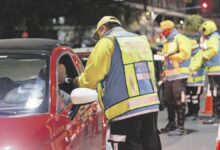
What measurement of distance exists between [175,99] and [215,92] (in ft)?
4.70

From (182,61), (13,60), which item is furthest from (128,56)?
(182,61)

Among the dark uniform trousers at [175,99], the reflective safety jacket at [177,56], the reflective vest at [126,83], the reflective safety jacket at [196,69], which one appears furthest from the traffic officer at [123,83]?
the reflective safety jacket at [196,69]

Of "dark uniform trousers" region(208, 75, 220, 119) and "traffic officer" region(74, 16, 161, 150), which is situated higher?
"traffic officer" region(74, 16, 161, 150)

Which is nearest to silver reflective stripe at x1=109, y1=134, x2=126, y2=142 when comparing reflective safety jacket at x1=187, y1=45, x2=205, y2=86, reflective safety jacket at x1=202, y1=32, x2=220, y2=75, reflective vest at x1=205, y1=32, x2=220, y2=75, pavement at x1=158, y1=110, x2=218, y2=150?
pavement at x1=158, y1=110, x2=218, y2=150

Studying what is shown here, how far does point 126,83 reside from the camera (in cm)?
485

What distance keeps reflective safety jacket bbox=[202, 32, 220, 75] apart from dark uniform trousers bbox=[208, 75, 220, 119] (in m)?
0.15

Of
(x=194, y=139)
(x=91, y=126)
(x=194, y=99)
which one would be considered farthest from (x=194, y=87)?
(x=91, y=126)

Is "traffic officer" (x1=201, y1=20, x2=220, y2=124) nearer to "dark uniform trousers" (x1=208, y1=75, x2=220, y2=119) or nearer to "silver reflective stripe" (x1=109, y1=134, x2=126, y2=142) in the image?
"dark uniform trousers" (x1=208, y1=75, x2=220, y2=119)

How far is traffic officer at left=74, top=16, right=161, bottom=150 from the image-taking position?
485cm

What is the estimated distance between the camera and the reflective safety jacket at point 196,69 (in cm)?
1137

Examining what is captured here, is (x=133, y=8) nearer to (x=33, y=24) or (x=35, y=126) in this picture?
(x=33, y=24)

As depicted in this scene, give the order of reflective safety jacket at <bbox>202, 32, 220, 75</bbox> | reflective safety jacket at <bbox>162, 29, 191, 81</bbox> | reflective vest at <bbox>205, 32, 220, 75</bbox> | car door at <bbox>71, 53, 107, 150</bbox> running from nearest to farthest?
1. car door at <bbox>71, 53, 107, 150</bbox>
2. reflective safety jacket at <bbox>162, 29, 191, 81</bbox>
3. reflective safety jacket at <bbox>202, 32, 220, 75</bbox>
4. reflective vest at <bbox>205, 32, 220, 75</bbox>

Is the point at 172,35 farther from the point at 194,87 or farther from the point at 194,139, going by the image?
the point at 194,87

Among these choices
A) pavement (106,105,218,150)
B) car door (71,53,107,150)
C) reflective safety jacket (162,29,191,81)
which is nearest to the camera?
car door (71,53,107,150)
